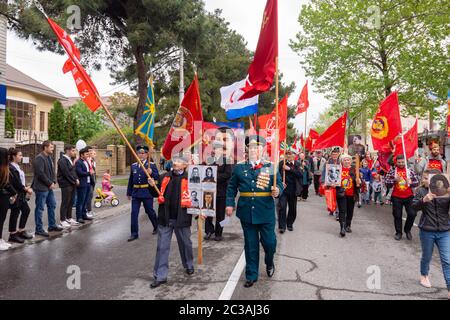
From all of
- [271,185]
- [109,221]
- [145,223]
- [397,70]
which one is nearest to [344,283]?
[271,185]

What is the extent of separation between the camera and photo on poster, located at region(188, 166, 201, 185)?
5.81 metres

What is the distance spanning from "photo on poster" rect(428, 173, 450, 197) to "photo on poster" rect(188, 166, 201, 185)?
10.3 feet

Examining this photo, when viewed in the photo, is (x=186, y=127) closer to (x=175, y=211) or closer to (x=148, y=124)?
(x=148, y=124)

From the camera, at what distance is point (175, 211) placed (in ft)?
18.0

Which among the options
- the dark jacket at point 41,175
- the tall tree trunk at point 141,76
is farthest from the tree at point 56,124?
the dark jacket at point 41,175

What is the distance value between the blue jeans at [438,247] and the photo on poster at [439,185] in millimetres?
548

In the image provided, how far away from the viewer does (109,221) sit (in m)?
10.4

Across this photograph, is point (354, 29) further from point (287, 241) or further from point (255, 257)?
point (255, 257)

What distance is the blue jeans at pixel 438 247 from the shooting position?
4.89m

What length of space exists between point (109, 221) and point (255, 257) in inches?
247

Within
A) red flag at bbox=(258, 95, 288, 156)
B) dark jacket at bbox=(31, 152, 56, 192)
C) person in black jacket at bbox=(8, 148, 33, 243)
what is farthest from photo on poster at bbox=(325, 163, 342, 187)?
person in black jacket at bbox=(8, 148, 33, 243)

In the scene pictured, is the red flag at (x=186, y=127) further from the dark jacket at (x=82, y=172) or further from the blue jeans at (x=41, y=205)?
the dark jacket at (x=82, y=172)

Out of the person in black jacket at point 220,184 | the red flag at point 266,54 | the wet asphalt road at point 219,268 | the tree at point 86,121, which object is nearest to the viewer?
the wet asphalt road at point 219,268
